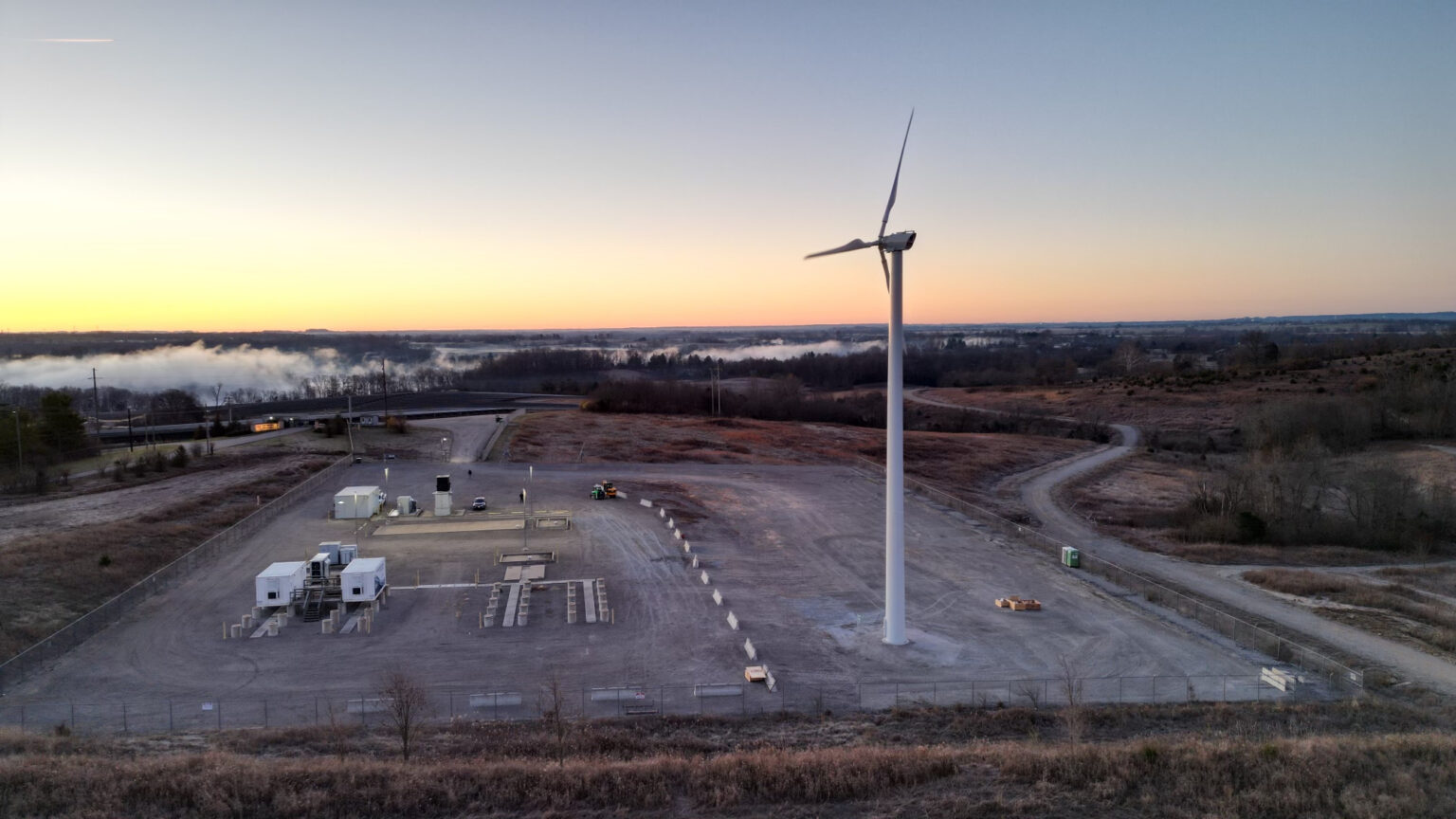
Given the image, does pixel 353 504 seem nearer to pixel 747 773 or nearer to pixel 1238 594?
pixel 747 773

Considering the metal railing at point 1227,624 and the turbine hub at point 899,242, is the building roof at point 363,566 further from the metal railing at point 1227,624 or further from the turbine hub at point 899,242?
the metal railing at point 1227,624

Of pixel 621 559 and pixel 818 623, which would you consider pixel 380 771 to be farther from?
pixel 621 559

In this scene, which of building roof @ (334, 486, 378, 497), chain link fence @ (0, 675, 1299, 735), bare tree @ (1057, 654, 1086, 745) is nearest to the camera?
bare tree @ (1057, 654, 1086, 745)

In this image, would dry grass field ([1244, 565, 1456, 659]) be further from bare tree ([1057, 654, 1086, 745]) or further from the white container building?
the white container building

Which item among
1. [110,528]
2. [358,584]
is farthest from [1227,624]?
[110,528]

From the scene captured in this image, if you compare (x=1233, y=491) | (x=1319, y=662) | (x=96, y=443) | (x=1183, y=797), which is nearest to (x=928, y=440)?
(x=1233, y=491)

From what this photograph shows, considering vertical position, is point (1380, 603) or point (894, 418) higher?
point (894, 418)

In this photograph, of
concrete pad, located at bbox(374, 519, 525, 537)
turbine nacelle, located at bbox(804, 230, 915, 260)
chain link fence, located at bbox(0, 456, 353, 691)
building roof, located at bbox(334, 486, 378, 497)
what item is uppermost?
turbine nacelle, located at bbox(804, 230, 915, 260)

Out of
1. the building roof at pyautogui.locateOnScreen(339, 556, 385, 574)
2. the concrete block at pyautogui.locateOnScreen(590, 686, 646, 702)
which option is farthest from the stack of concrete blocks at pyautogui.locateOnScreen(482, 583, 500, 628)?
the concrete block at pyautogui.locateOnScreen(590, 686, 646, 702)
